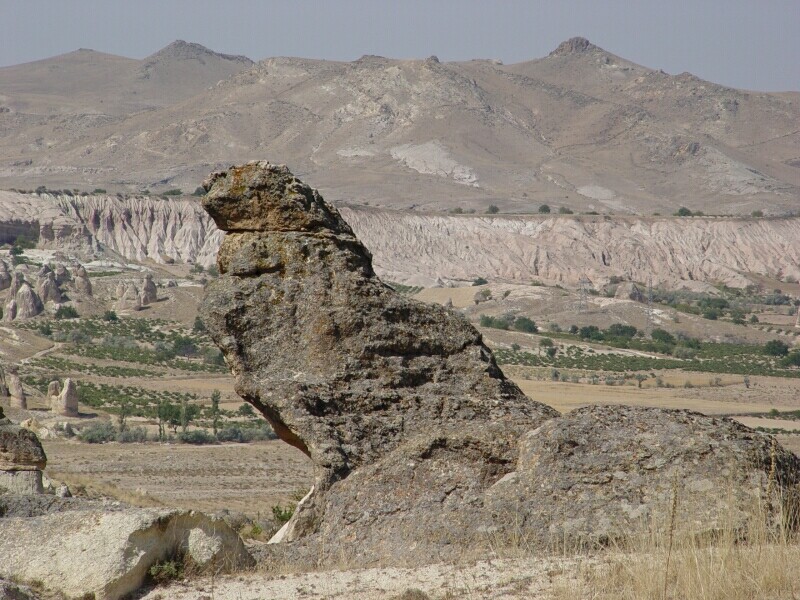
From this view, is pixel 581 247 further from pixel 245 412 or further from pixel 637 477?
pixel 637 477

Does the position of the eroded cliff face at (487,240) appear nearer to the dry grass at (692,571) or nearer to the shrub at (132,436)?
the shrub at (132,436)

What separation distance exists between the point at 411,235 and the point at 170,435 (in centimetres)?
8573

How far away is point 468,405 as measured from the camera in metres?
10.3

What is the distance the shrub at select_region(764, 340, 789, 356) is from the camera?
292 feet

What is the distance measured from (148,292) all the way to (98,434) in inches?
1911

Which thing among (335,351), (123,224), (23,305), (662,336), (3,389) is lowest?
(662,336)

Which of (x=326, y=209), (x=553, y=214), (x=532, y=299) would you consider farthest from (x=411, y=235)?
(x=326, y=209)

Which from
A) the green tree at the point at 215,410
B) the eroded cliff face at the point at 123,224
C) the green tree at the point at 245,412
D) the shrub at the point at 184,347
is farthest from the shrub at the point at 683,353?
the eroded cliff face at the point at 123,224

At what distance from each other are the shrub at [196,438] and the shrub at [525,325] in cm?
4926

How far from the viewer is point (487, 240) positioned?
133 metres

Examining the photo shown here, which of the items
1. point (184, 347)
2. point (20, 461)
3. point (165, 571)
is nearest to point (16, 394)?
point (184, 347)

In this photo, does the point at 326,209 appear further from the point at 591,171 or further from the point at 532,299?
the point at 591,171

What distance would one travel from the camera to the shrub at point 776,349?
89.1 m

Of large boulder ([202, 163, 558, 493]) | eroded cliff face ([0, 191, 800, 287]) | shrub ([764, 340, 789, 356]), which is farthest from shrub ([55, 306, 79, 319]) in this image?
large boulder ([202, 163, 558, 493])
